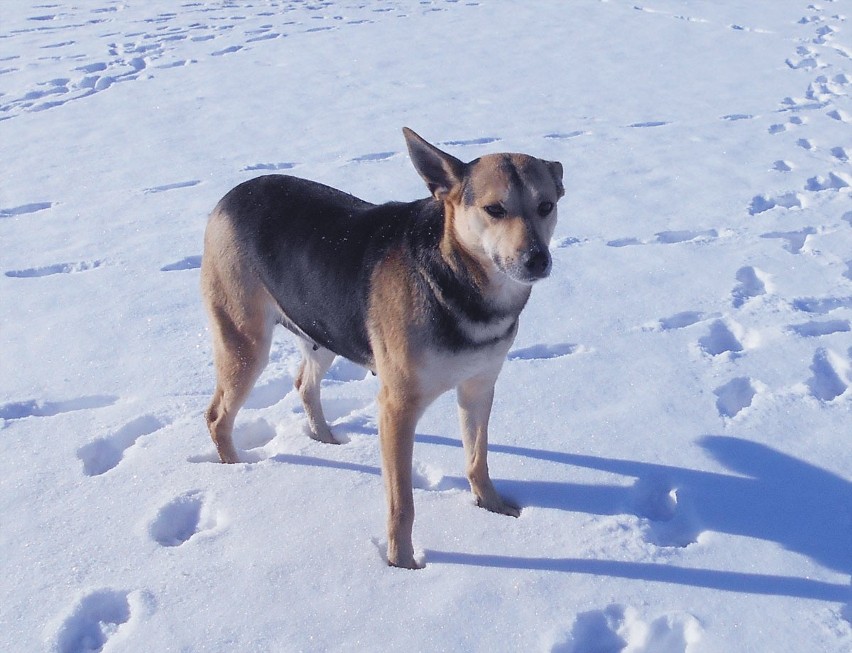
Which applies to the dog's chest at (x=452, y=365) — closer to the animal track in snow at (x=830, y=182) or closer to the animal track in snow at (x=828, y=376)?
the animal track in snow at (x=828, y=376)

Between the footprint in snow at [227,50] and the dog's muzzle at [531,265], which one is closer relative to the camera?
the dog's muzzle at [531,265]

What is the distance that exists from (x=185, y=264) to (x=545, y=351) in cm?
271

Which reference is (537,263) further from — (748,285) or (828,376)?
(748,285)

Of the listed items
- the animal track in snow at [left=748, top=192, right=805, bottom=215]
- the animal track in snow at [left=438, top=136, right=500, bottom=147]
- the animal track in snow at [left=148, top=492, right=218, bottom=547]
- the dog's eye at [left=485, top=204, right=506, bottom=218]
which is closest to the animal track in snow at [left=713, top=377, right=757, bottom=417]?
the dog's eye at [left=485, top=204, right=506, bottom=218]

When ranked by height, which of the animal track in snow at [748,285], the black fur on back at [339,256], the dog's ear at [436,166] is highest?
the dog's ear at [436,166]

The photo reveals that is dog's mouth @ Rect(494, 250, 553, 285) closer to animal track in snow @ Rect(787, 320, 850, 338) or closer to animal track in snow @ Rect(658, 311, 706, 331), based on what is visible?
animal track in snow @ Rect(658, 311, 706, 331)

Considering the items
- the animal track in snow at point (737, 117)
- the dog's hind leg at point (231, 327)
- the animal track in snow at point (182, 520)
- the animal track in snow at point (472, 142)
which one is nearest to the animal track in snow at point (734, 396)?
the dog's hind leg at point (231, 327)

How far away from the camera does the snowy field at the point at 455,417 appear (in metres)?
2.72

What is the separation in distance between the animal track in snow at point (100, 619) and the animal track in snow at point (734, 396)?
9.15 feet

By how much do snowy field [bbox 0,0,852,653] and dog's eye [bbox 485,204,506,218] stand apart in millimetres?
1265

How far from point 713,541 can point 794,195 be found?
437 centimetres

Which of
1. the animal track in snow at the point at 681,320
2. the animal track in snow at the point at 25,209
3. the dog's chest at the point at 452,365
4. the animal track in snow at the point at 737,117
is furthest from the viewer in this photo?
the animal track in snow at the point at 737,117

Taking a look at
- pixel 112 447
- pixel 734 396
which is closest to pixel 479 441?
pixel 734 396

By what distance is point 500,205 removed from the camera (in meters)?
2.88
